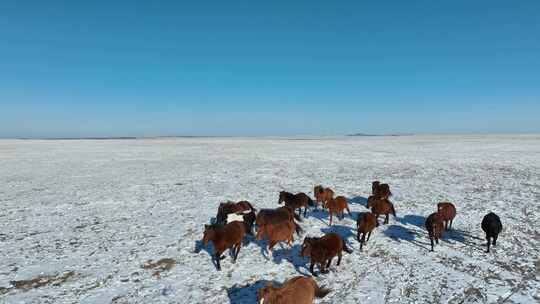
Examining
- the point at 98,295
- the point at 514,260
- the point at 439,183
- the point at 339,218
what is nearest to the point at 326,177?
the point at 439,183

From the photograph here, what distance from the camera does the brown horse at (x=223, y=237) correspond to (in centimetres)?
714

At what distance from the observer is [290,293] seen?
473 cm

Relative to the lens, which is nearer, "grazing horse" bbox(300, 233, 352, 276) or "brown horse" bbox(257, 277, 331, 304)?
"brown horse" bbox(257, 277, 331, 304)

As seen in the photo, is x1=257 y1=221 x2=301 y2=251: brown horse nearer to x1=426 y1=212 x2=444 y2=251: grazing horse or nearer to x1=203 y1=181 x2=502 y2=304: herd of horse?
x1=203 y1=181 x2=502 y2=304: herd of horse

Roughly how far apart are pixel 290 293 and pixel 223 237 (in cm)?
279

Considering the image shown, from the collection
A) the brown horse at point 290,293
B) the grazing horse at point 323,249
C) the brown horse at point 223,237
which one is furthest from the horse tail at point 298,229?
the brown horse at point 290,293

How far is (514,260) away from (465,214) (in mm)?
3989

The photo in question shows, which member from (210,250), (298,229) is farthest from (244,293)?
(298,229)

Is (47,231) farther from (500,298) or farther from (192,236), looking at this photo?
(500,298)

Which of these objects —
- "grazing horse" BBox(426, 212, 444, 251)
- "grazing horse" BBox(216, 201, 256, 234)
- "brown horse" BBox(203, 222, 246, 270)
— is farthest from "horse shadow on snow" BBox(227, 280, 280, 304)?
"grazing horse" BBox(426, 212, 444, 251)

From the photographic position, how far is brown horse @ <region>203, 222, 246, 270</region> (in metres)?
7.14

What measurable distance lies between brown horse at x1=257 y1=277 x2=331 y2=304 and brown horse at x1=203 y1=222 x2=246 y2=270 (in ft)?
8.15

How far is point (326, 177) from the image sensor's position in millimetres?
19594

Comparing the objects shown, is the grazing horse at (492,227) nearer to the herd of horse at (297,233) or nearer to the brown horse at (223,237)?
the herd of horse at (297,233)
